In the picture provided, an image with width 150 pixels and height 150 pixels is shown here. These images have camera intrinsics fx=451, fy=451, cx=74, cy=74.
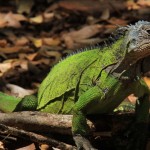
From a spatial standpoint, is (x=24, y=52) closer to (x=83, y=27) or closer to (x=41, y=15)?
(x=83, y=27)

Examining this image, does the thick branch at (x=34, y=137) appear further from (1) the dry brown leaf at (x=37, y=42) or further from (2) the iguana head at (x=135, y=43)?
(1) the dry brown leaf at (x=37, y=42)

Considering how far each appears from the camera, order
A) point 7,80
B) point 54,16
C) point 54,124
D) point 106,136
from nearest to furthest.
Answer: point 54,124 < point 106,136 < point 7,80 < point 54,16

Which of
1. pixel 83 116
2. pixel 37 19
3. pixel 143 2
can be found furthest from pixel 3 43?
pixel 83 116

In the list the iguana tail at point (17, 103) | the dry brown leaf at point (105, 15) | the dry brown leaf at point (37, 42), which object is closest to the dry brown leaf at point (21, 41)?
the dry brown leaf at point (37, 42)

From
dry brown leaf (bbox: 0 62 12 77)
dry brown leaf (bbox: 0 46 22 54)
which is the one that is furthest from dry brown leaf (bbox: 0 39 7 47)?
dry brown leaf (bbox: 0 62 12 77)

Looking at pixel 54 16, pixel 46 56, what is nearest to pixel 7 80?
pixel 46 56

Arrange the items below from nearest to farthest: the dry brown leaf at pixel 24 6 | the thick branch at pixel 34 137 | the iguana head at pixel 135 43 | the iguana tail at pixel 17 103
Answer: the thick branch at pixel 34 137 → the iguana head at pixel 135 43 → the iguana tail at pixel 17 103 → the dry brown leaf at pixel 24 6

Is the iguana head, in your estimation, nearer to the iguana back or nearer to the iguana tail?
the iguana back
